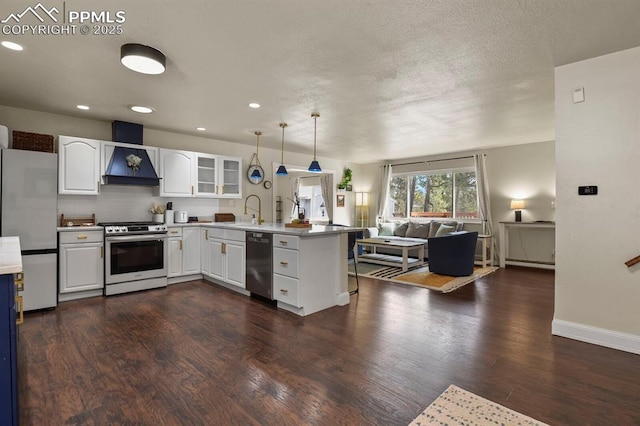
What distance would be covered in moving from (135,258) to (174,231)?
65 cm

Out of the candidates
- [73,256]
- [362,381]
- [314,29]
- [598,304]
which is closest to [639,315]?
[598,304]

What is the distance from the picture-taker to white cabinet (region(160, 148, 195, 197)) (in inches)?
191

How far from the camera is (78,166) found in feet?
13.5

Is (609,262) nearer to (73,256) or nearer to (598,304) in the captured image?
(598,304)

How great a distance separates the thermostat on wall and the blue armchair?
8.04 ft

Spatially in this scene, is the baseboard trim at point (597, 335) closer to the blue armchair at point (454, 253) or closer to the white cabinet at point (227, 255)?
the blue armchair at point (454, 253)

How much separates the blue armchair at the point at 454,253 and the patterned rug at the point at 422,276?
4.8 inches

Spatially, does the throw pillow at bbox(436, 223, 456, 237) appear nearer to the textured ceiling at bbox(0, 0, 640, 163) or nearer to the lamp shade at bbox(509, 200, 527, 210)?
the lamp shade at bbox(509, 200, 527, 210)

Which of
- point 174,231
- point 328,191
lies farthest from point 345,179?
point 174,231

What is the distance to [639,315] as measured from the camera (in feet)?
8.27

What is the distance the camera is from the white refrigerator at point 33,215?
3.46m

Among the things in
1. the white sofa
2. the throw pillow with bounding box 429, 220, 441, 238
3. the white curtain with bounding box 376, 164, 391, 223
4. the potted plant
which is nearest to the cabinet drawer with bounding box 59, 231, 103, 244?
the white sofa

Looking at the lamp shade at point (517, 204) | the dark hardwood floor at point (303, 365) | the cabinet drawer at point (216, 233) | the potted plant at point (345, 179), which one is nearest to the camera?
the dark hardwood floor at point (303, 365)

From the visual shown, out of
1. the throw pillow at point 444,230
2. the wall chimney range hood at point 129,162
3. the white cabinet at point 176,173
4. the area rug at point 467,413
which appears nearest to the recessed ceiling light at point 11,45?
the wall chimney range hood at point 129,162
